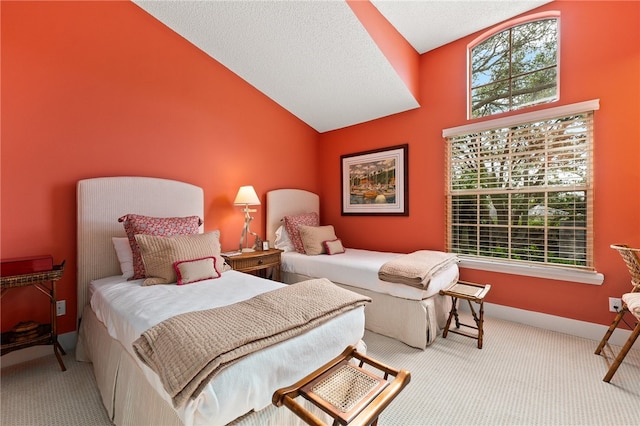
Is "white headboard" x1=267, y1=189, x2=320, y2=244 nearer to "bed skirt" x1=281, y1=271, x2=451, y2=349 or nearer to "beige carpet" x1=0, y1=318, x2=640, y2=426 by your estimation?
"bed skirt" x1=281, y1=271, x2=451, y2=349

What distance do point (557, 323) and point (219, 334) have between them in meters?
3.03

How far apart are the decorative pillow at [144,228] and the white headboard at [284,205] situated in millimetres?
1303

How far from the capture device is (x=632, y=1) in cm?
222

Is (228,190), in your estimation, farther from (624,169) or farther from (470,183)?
(624,169)

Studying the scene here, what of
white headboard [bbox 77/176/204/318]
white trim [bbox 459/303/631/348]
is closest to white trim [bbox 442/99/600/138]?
white trim [bbox 459/303/631/348]

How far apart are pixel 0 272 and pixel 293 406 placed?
85.2 inches

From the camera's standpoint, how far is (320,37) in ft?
8.70

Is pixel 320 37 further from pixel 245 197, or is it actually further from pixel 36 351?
pixel 36 351

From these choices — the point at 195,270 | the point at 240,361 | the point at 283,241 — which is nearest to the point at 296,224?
the point at 283,241

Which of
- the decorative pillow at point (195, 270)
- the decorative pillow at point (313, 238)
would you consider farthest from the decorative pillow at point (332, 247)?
the decorative pillow at point (195, 270)

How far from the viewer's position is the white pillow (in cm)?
366

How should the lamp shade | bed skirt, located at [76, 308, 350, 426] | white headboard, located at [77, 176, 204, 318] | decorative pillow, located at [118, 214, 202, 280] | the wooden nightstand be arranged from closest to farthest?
bed skirt, located at [76, 308, 350, 426] < decorative pillow, located at [118, 214, 202, 280] < white headboard, located at [77, 176, 204, 318] < the wooden nightstand < the lamp shade

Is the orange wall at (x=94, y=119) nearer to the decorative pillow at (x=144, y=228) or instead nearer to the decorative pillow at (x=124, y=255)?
the decorative pillow at (x=124, y=255)

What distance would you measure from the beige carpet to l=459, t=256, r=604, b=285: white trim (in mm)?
532
